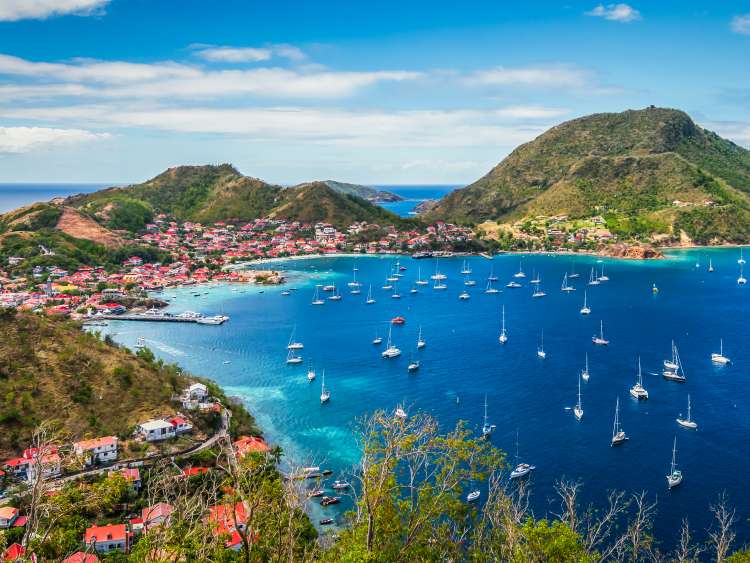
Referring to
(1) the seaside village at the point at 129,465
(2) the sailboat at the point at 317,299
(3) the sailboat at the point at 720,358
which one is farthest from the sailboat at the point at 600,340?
(1) the seaside village at the point at 129,465

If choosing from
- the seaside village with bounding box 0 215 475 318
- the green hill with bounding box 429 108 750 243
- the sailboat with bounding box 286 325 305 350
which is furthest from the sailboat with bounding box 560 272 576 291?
the green hill with bounding box 429 108 750 243

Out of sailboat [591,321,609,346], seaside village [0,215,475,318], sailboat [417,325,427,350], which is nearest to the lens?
sailboat [591,321,609,346]

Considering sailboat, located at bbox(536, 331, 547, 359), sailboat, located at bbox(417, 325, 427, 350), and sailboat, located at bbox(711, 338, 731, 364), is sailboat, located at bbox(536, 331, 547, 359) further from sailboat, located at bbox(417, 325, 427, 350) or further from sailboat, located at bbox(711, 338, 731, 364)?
sailboat, located at bbox(711, 338, 731, 364)

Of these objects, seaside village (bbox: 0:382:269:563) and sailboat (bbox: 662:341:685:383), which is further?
sailboat (bbox: 662:341:685:383)

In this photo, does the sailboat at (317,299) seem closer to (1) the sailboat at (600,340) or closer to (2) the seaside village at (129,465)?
(1) the sailboat at (600,340)

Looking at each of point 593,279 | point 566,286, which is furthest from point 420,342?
point 593,279

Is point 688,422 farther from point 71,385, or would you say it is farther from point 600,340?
point 71,385
